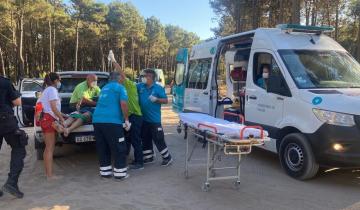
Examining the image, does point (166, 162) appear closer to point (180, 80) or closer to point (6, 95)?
point (6, 95)

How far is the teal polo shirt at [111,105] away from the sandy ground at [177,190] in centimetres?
105

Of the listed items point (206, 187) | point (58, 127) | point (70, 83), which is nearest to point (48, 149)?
point (58, 127)

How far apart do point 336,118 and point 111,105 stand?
3.57 m

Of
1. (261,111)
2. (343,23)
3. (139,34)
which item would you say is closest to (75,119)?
(261,111)

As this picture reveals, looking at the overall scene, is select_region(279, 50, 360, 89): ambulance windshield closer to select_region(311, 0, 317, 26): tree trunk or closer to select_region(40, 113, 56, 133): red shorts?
select_region(40, 113, 56, 133): red shorts

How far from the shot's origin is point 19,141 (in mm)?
5816

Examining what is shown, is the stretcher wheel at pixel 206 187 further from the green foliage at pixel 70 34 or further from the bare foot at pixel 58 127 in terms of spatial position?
the green foliage at pixel 70 34

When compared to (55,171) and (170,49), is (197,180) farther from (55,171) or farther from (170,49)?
(170,49)

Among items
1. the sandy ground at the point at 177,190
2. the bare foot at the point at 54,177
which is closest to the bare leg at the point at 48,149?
the bare foot at the point at 54,177

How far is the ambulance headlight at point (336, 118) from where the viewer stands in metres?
6.02

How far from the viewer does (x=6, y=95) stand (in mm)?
5797

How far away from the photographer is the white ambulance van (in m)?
6.10

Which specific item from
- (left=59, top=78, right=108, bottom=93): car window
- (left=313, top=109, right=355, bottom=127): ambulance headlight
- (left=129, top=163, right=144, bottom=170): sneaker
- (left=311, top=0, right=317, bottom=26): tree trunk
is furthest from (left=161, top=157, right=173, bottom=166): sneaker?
(left=311, top=0, right=317, bottom=26): tree trunk

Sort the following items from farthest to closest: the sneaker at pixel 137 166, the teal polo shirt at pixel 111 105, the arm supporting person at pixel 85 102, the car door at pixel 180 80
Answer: the car door at pixel 180 80 → the arm supporting person at pixel 85 102 → the sneaker at pixel 137 166 → the teal polo shirt at pixel 111 105
